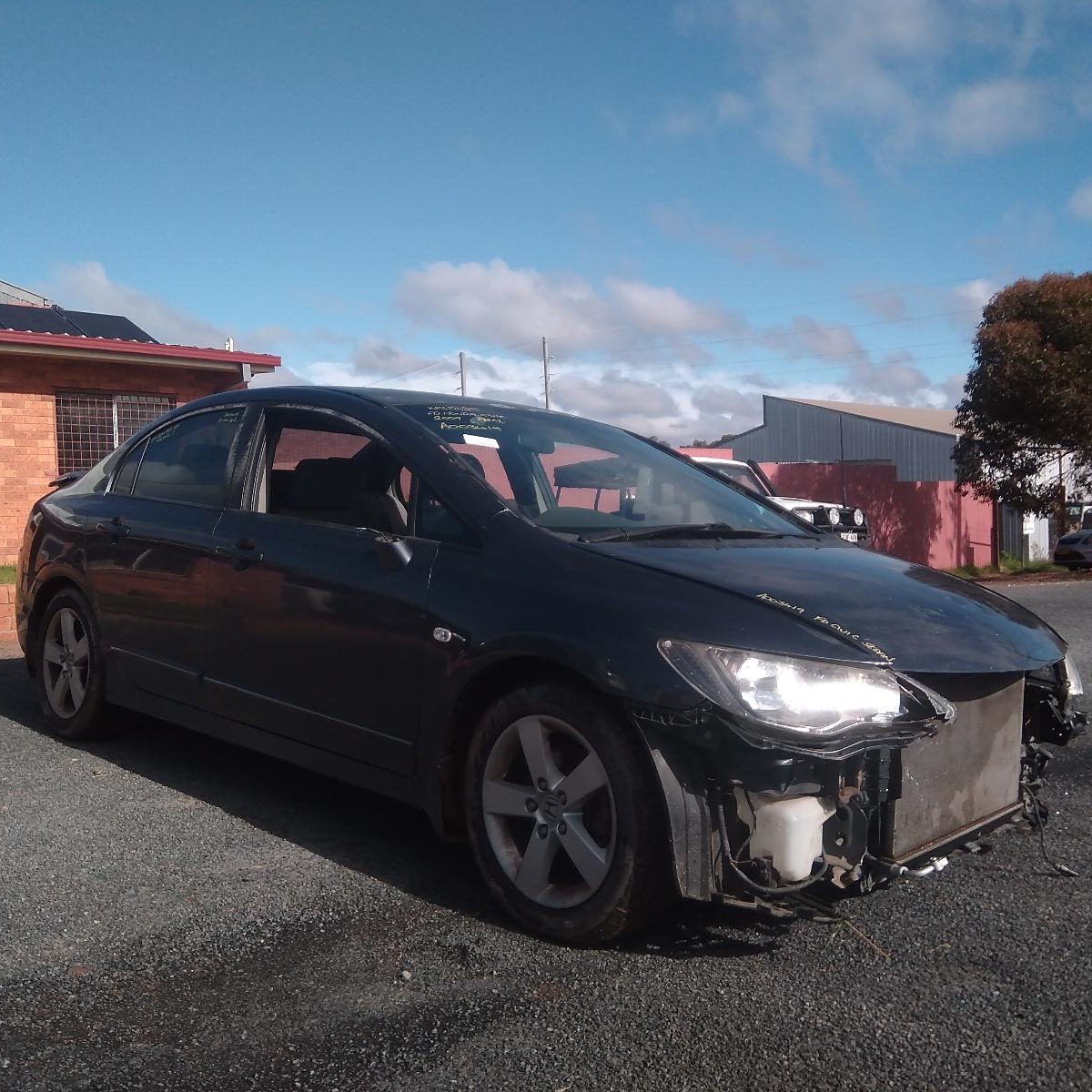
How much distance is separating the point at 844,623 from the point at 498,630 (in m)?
0.98

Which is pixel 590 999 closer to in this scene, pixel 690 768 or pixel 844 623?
pixel 690 768

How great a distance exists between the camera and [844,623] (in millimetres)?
3139

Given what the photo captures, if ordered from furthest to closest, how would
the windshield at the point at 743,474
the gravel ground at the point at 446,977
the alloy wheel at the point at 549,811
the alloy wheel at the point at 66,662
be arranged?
the windshield at the point at 743,474, the alloy wheel at the point at 66,662, the alloy wheel at the point at 549,811, the gravel ground at the point at 446,977

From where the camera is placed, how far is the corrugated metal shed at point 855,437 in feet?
148

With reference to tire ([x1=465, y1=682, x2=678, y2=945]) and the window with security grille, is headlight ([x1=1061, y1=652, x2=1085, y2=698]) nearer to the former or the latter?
tire ([x1=465, y1=682, x2=678, y2=945])

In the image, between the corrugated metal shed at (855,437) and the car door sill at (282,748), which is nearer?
the car door sill at (282,748)

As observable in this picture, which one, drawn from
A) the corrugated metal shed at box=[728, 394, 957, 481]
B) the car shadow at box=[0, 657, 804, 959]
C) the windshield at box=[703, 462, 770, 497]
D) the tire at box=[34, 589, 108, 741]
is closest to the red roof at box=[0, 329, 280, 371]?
the windshield at box=[703, 462, 770, 497]

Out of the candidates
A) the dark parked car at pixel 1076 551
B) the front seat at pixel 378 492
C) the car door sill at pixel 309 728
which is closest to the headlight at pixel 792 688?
the car door sill at pixel 309 728

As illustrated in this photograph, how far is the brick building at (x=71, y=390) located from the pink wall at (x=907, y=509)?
1077 centimetres

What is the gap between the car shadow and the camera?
132 inches

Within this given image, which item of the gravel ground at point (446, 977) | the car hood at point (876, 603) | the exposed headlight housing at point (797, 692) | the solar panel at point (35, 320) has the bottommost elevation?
the gravel ground at point (446, 977)

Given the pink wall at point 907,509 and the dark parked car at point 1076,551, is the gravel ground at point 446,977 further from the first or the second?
the dark parked car at point 1076,551

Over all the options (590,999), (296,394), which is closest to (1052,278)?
(296,394)

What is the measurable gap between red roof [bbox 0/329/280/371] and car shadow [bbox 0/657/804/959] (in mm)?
8354
